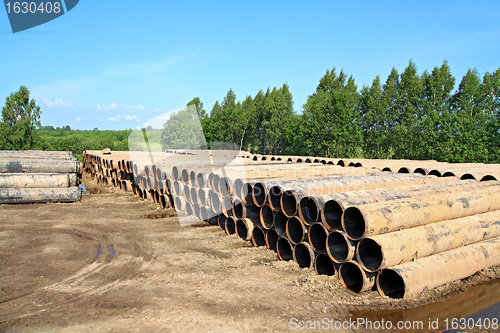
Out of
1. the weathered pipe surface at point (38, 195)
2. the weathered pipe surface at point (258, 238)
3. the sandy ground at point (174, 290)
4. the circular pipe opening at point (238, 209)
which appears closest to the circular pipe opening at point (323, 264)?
the sandy ground at point (174, 290)

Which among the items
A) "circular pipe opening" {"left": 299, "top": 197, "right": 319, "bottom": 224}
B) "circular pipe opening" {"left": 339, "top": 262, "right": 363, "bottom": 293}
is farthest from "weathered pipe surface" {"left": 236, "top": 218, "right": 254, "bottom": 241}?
"circular pipe opening" {"left": 339, "top": 262, "right": 363, "bottom": 293}

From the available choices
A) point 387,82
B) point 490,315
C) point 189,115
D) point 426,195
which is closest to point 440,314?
point 490,315

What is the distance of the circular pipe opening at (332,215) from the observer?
7027 mm

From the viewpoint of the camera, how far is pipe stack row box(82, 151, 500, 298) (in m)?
6.24

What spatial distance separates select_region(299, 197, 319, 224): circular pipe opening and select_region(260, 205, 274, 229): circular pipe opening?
49.4 inches

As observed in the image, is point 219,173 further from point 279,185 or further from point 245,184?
point 279,185

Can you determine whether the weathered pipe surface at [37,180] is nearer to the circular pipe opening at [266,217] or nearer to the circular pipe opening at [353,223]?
the circular pipe opening at [266,217]

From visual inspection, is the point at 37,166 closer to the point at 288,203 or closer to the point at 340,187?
the point at 288,203

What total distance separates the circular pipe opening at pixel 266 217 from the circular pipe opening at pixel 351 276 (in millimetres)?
2403

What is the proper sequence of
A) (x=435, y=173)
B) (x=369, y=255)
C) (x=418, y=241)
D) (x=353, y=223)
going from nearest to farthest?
(x=418, y=241) → (x=369, y=255) → (x=353, y=223) → (x=435, y=173)

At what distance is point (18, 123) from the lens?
4562cm

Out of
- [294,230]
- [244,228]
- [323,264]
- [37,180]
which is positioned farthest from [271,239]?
[37,180]

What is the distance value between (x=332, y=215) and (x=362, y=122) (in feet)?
110

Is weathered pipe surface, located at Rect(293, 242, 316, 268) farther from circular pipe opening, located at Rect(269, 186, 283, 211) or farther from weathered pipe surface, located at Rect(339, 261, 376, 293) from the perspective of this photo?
circular pipe opening, located at Rect(269, 186, 283, 211)
